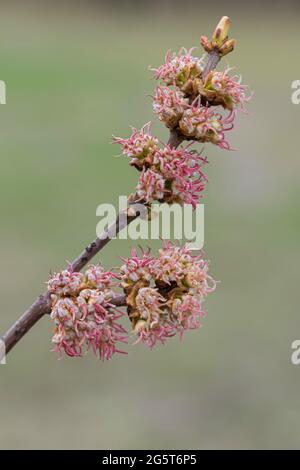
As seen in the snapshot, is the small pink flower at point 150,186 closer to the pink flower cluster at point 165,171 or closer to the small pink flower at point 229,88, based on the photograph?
the pink flower cluster at point 165,171

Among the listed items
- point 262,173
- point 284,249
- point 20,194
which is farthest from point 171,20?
point 284,249

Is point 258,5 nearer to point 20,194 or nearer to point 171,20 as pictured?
point 171,20

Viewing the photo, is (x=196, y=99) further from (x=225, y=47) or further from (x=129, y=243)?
(x=129, y=243)

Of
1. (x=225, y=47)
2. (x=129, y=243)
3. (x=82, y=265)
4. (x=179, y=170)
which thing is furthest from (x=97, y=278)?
(x=129, y=243)

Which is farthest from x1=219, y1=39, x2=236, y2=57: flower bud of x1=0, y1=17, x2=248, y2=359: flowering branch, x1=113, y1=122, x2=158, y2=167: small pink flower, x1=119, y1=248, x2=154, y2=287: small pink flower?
x1=119, y1=248, x2=154, y2=287: small pink flower

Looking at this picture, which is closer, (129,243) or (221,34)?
(221,34)

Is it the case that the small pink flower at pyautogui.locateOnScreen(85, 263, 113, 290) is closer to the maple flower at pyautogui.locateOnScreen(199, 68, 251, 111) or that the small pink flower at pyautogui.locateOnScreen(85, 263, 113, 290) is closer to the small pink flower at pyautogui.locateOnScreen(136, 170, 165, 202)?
the small pink flower at pyautogui.locateOnScreen(136, 170, 165, 202)

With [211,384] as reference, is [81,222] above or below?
above
